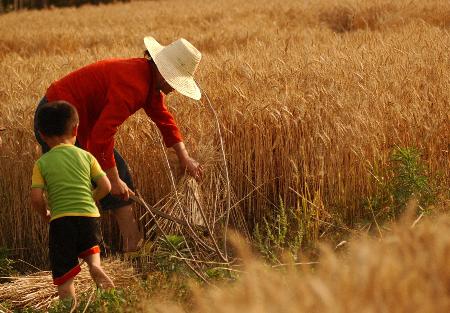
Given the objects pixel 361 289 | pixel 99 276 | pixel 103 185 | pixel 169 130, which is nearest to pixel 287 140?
pixel 169 130

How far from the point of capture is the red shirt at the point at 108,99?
3312 millimetres

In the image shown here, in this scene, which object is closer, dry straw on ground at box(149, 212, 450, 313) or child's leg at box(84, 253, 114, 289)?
dry straw on ground at box(149, 212, 450, 313)

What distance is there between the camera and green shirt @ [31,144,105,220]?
3.07m

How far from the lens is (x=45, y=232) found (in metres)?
4.20

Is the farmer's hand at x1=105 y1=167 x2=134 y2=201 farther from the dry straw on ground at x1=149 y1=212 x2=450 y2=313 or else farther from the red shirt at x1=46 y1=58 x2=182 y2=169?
the dry straw on ground at x1=149 y1=212 x2=450 y2=313

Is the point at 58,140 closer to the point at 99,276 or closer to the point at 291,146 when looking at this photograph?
the point at 99,276

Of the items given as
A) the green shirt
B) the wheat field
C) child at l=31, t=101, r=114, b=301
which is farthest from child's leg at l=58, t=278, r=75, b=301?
the wheat field

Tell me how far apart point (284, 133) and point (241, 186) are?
0.38 metres

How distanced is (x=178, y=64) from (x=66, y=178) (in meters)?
0.80

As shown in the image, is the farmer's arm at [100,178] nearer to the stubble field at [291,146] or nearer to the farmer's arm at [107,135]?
the farmer's arm at [107,135]

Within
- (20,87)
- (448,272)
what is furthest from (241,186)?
(448,272)

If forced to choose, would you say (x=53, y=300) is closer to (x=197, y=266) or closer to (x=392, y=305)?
(x=197, y=266)

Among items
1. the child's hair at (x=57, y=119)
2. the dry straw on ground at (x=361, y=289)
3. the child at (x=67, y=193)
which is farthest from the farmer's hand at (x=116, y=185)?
the dry straw on ground at (x=361, y=289)

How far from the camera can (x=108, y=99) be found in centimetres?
339
